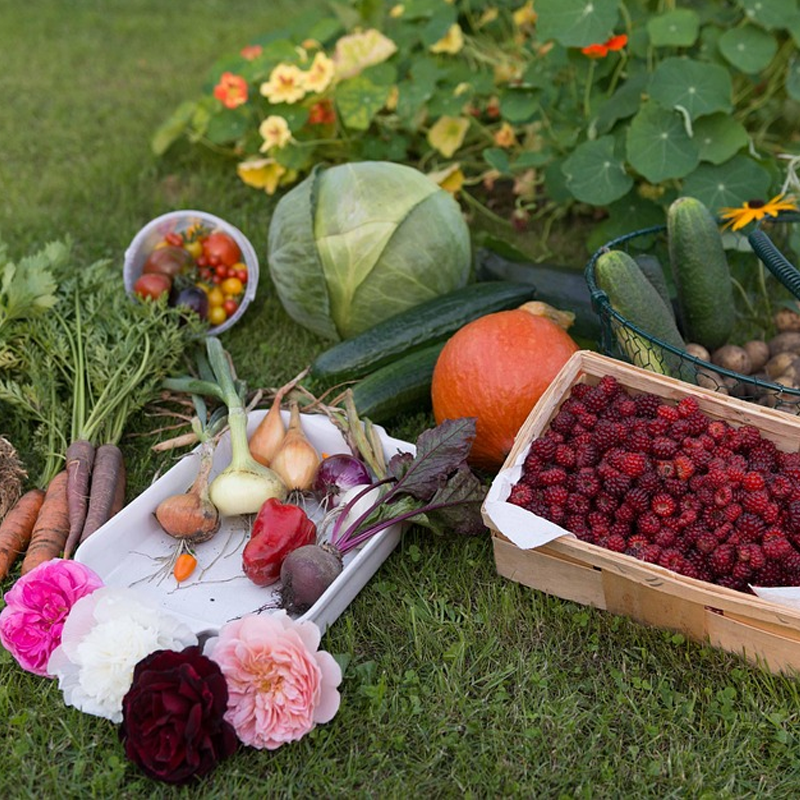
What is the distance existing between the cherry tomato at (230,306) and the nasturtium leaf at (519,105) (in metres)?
1.27

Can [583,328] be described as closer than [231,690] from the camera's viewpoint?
No

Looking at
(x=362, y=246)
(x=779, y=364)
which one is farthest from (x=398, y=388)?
(x=779, y=364)

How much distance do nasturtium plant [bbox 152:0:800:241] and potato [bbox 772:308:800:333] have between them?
0.48 metres

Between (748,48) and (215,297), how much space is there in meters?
2.12

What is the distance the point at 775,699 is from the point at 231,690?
108cm

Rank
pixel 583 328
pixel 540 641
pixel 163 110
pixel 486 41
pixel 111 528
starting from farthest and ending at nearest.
Result: 1. pixel 163 110
2. pixel 486 41
3. pixel 583 328
4. pixel 111 528
5. pixel 540 641

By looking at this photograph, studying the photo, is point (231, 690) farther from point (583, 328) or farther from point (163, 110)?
point (163, 110)

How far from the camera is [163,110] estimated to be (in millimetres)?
4754

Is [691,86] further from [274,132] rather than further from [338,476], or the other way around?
[338,476]

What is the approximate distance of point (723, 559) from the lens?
1843mm

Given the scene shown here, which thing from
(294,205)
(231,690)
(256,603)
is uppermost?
(294,205)

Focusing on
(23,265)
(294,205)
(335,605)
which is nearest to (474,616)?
(335,605)

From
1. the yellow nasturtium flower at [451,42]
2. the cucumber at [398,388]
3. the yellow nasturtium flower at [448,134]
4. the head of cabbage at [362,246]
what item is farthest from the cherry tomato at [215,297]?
the yellow nasturtium flower at [451,42]

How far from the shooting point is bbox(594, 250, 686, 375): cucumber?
2.31 m
